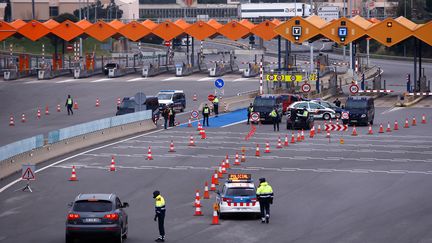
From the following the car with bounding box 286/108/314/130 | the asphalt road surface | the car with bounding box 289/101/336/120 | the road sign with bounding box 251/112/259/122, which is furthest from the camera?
the car with bounding box 289/101/336/120

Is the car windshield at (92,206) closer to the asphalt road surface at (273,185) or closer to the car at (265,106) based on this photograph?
the asphalt road surface at (273,185)

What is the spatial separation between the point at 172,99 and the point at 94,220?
4106 cm

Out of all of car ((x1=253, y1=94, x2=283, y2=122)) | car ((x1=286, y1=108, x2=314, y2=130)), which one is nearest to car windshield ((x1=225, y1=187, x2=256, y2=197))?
car ((x1=286, y1=108, x2=314, y2=130))

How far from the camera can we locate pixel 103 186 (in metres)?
35.4

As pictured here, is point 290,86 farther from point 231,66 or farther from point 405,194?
point 405,194

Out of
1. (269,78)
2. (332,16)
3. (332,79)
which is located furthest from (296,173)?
(332,16)

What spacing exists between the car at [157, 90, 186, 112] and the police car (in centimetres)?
3488

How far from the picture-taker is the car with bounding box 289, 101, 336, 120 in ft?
196

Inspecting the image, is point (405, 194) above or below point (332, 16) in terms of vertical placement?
below

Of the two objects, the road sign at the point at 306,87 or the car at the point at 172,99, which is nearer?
the car at the point at 172,99

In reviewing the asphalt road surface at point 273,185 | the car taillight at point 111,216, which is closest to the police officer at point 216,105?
the asphalt road surface at point 273,185

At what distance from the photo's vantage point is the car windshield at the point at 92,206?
963 inches

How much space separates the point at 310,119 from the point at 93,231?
31780 mm

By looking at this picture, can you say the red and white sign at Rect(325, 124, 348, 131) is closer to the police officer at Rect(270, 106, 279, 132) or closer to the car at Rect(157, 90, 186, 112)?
the police officer at Rect(270, 106, 279, 132)
